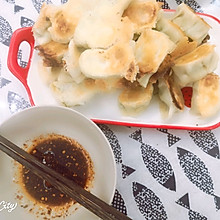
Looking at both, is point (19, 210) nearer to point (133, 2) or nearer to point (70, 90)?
point (70, 90)

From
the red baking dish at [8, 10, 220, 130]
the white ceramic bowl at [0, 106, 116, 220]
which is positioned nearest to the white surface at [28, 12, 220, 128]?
the red baking dish at [8, 10, 220, 130]

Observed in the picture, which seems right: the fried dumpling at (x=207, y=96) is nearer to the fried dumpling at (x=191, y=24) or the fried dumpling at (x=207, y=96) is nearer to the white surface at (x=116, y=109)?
the white surface at (x=116, y=109)

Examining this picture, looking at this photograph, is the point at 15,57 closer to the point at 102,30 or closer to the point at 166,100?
the point at 102,30

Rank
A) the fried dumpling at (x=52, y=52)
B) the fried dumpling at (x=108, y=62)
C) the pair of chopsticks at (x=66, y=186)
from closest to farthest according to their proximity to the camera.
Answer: the pair of chopsticks at (x=66, y=186) → the fried dumpling at (x=108, y=62) → the fried dumpling at (x=52, y=52)

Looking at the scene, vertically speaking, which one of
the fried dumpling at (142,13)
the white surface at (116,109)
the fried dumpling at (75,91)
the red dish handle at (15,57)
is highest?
the fried dumpling at (142,13)

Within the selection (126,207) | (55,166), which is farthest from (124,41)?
(126,207)

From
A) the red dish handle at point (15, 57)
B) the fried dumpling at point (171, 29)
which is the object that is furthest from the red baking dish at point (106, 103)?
the fried dumpling at point (171, 29)

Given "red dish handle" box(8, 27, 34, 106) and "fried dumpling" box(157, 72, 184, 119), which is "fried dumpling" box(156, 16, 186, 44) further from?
"red dish handle" box(8, 27, 34, 106)
